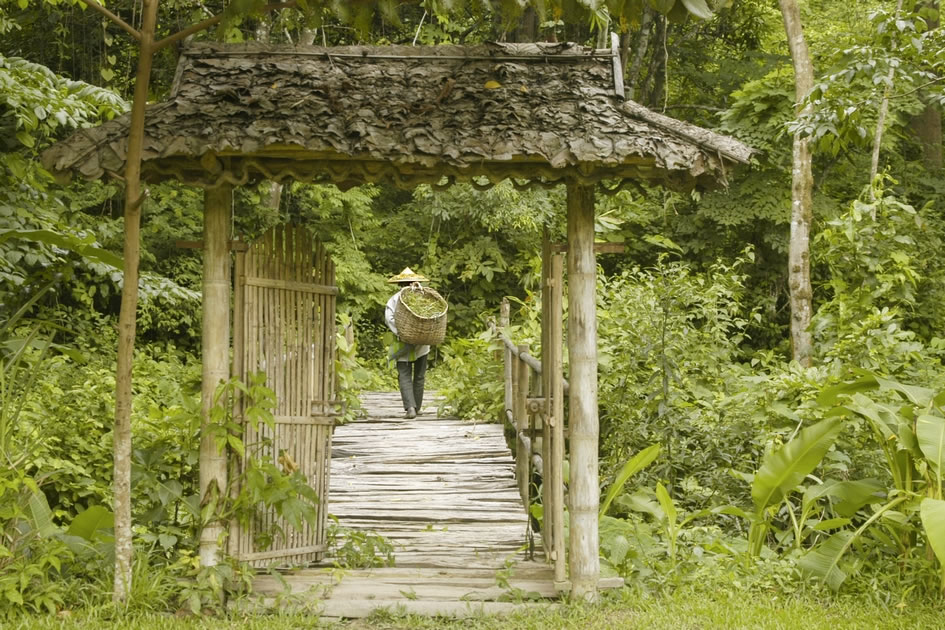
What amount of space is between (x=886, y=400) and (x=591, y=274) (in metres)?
2.99

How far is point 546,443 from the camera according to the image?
625 centimetres

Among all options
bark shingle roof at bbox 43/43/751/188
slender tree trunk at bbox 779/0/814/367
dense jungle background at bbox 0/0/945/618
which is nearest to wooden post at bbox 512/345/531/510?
dense jungle background at bbox 0/0/945/618

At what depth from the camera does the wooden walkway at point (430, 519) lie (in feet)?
19.0

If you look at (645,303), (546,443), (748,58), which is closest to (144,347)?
(645,303)

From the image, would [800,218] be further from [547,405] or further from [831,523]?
[547,405]

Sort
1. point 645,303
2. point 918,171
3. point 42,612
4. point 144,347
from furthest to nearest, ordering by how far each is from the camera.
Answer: point 918,171 → point 144,347 → point 645,303 → point 42,612

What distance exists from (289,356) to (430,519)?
7.38ft

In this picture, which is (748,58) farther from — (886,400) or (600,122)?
(600,122)

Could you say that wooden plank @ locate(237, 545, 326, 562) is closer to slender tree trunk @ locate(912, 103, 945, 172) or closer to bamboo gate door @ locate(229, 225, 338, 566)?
bamboo gate door @ locate(229, 225, 338, 566)

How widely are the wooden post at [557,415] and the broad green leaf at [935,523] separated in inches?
83.7

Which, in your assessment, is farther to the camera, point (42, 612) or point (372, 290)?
→ point (372, 290)

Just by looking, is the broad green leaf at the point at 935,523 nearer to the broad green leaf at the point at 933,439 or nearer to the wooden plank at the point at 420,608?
the broad green leaf at the point at 933,439

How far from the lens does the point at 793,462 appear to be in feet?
20.5

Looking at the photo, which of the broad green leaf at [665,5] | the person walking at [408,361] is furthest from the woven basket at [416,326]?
the broad green leaf at [665,5]
